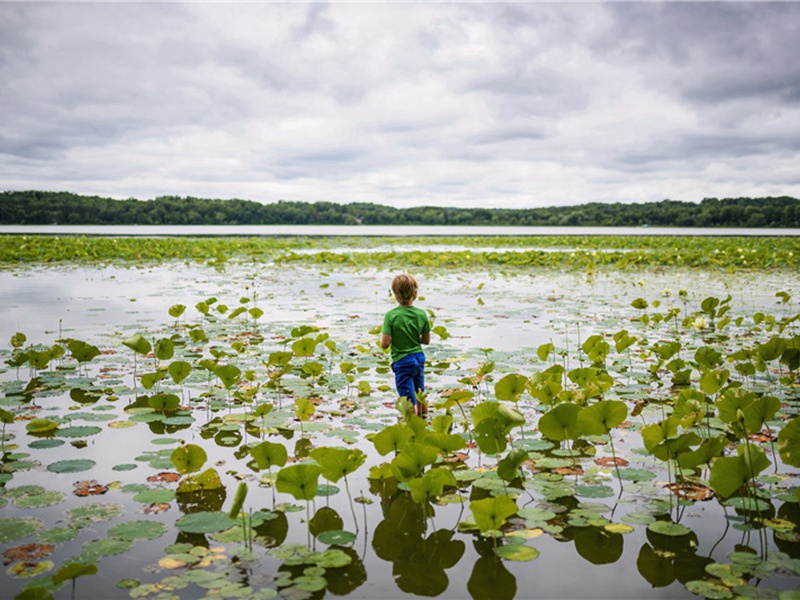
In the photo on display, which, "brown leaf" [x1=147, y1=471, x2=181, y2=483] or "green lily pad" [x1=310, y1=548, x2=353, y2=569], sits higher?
"green lily pad" [x1=310, y1=548, x2=353, y2=569]

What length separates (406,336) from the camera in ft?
14.8

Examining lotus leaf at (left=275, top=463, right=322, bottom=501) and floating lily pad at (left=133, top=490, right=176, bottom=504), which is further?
floating lily pad at (left=133, top=490, right=176, bottom=504)

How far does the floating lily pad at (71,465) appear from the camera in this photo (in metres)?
3.28

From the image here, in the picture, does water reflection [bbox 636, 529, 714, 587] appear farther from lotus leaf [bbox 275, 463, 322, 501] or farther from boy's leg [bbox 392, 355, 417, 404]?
boy's leg [bbox 392, 355, 417, 404]

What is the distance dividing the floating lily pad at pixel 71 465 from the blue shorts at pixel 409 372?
82.8 inches

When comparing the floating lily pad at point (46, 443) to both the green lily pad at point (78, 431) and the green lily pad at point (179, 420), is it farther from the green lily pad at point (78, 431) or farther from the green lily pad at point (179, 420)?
the green lily pad at point (179, 420)

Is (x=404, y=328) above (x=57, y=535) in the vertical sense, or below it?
above

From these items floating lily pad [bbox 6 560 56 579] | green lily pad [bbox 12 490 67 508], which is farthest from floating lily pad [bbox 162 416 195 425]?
floating lily pad [bbox 6 560 56 579]

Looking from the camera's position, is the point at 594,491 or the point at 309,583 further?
the point at 594,491

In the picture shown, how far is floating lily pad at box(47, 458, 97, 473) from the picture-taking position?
10.7ft

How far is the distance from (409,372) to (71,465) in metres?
2.27

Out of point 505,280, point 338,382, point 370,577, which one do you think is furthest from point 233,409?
point 505,280

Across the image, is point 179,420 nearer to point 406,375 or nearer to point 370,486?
point 406,375

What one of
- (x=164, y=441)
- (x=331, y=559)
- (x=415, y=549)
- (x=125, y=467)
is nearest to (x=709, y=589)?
(x=415, y=549)
